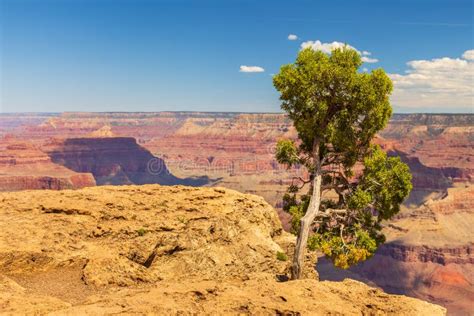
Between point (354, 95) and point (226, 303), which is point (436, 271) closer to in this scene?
point (354, 95)

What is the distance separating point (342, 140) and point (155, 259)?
12706 mm

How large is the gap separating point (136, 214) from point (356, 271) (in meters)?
127

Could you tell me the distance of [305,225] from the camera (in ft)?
68.3

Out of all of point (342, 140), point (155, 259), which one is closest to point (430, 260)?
point (342, 140)

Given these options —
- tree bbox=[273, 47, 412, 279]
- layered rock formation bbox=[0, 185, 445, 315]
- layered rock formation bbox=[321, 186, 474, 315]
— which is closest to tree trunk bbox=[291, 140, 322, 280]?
tree bbox=[273, 47, 412, 279]

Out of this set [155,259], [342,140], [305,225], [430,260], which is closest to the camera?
[155,259]

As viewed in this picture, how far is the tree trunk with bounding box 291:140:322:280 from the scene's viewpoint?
1939 centimetres

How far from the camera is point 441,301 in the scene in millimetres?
110500

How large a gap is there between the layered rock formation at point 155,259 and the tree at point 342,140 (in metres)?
2.88

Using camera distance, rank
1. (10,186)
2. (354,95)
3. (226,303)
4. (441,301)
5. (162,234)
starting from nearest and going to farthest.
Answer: (226,303) < (162,234) < (354,95) < (441,301) < (10,186)

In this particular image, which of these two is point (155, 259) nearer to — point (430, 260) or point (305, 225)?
point (305, 225)

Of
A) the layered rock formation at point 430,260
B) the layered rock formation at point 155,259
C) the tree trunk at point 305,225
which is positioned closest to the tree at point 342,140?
the tree trunk at point 305,225

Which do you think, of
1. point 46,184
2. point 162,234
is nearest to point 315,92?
point 162,234

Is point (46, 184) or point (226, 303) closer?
point (226, 303)
